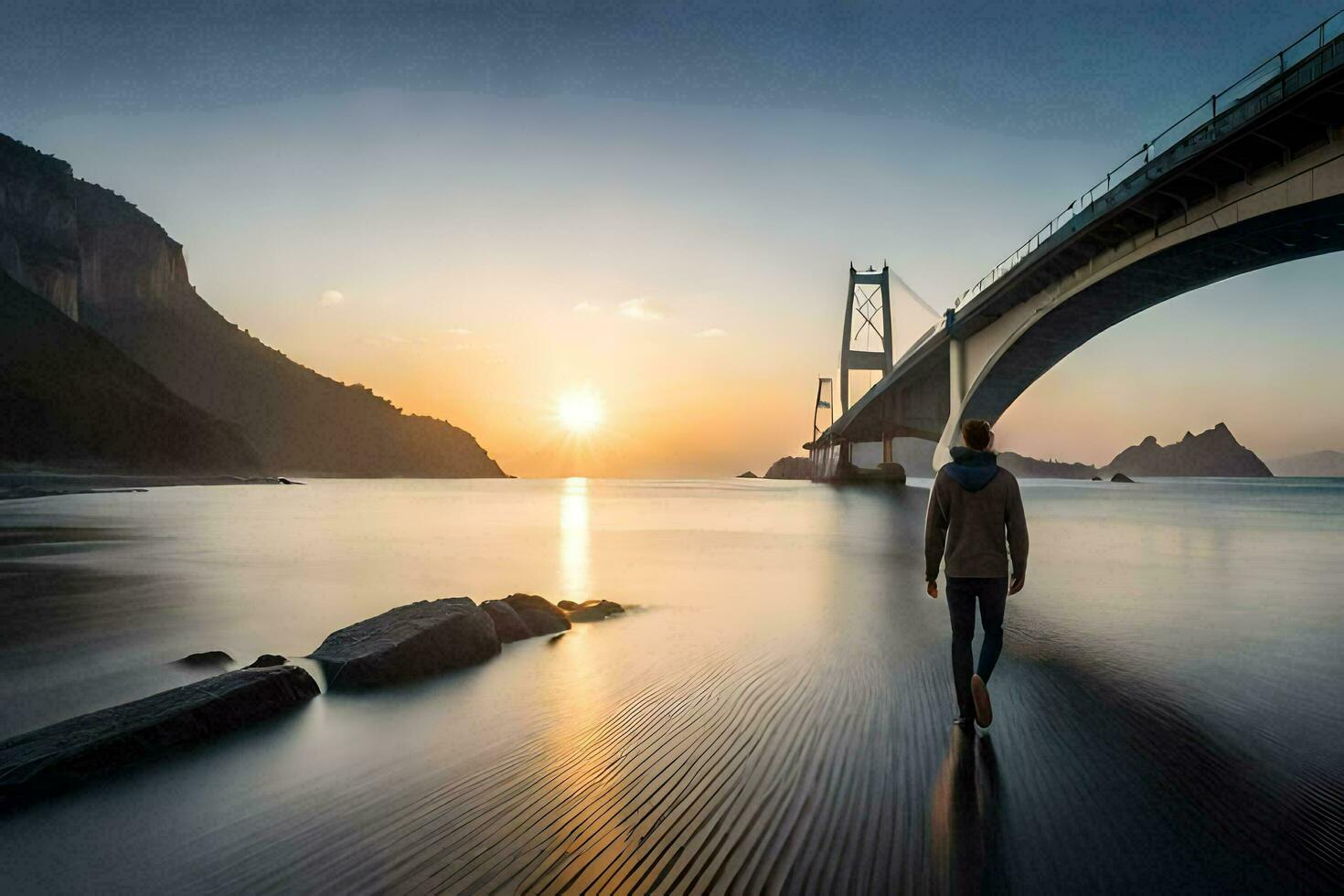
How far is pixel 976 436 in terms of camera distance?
16.6 feet

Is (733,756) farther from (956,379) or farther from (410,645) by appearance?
(956,379)

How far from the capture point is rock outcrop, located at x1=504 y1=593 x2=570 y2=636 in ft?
29.2

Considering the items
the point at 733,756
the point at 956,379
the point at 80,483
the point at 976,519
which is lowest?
the point at 733,756

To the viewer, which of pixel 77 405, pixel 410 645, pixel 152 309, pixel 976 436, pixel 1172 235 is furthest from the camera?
pixel 152 309

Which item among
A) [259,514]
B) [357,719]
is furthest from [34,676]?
[259,514]

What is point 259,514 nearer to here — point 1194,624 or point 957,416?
point 1194,624

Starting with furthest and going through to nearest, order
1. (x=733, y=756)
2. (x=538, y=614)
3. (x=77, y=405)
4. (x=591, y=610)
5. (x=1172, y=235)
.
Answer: (x=77, y=405) < (x=1172, y=235) < (x=591, y=610) < (x=538, y=614) < (x=733, y=756)

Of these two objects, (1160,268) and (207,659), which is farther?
(1160,268)

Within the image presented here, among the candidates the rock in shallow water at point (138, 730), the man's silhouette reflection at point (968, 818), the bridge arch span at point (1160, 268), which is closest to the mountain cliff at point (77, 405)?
the rock in shallow water at point (138, 730)

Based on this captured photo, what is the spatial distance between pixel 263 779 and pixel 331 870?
4.81ft

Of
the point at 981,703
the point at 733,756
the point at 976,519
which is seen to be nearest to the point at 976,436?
the point at 976,519

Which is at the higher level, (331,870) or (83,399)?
(83,399)

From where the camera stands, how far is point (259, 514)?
34875mm

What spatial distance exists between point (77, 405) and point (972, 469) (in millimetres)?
106534
